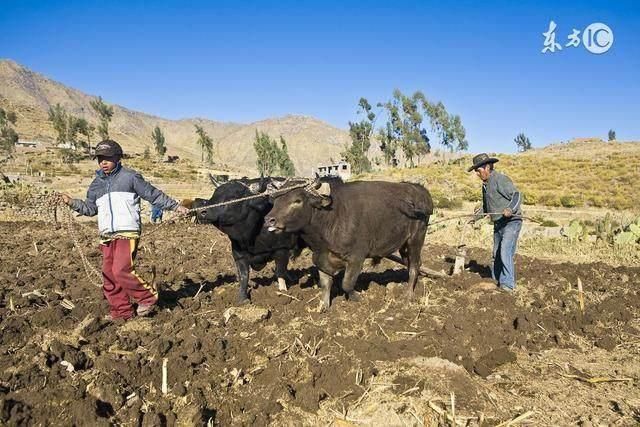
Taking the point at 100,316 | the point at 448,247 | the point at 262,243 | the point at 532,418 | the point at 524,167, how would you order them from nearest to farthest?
the point at 532,418 < the point at 100,316 < the point at 262,243 < the point at 448,247 < the point at 524,167

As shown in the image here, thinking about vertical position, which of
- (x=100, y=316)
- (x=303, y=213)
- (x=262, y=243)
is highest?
(x=303, y=213)

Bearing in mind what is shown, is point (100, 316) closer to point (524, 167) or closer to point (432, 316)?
point (432, 316)

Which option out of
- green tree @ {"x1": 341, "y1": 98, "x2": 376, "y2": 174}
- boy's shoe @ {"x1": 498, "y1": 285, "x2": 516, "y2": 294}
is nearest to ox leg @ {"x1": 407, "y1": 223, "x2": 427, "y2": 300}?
boy's shoe @ {"x1": 498, "y1": 285, "x2": 516, "y2": 294}

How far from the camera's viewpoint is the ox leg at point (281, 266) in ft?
24.8

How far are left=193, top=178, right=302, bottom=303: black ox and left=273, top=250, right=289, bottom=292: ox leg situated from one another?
0.05ft

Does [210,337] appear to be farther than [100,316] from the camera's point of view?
No

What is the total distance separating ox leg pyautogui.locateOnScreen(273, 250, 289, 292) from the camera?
755 centimetres

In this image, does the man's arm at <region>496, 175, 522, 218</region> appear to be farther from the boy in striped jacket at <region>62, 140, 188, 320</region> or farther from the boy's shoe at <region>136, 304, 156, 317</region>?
the boy's shoe at <region>136, 304, 156, 317</region>

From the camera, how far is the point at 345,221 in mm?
6645

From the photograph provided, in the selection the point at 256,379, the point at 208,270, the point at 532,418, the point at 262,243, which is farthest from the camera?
the point at 208,270

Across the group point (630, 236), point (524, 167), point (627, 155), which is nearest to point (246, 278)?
point (630, 236)

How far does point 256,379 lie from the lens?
472cm

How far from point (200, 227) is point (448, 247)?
922 cm

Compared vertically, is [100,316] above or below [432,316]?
above
